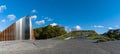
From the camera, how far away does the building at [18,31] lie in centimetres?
2589

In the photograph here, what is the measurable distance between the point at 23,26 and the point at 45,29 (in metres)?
26.8

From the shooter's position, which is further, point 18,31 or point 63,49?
point 18,31

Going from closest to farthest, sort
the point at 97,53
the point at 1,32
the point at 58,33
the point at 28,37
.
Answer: the point at 97,53 < the point at 1,32 < the point at 28,37 < the point at 58,33

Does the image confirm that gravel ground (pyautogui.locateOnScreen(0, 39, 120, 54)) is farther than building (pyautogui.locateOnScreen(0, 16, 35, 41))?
No

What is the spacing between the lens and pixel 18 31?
87.6ft

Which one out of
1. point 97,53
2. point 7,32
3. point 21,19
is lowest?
point 97,53

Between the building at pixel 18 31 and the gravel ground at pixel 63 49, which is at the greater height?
the building at pixel 18 31

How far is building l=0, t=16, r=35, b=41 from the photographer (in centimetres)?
2589

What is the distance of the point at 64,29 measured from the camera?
56.6 meters

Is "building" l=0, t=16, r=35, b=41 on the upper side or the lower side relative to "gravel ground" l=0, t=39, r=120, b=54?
upper

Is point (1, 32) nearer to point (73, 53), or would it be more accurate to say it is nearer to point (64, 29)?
point (73, 53)

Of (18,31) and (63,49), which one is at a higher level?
(18,31)

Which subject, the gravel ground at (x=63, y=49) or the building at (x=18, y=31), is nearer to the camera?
the gravel ground at (x=63, y=49)

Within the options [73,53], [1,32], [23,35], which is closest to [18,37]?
[23,35]
